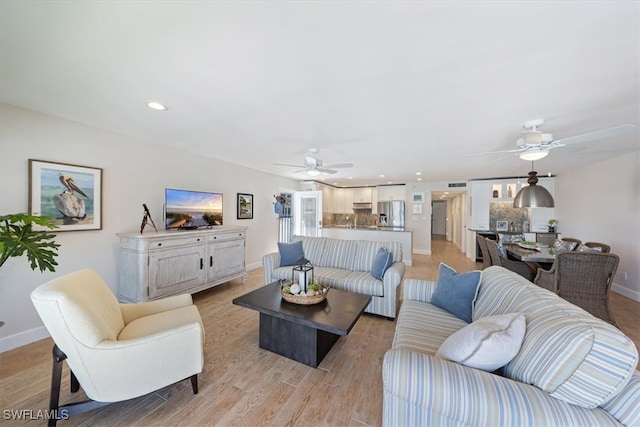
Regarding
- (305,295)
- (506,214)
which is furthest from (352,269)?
(506,214)

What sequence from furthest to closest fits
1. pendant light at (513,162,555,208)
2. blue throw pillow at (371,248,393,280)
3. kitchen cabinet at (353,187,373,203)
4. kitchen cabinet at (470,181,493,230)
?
kitchen cabinet at (353,187,373,203)
kitchen cabinet at (470,181,493,230)
pendant light at (513,162,555,208)
blue throw pillow at (371,248,393,280)

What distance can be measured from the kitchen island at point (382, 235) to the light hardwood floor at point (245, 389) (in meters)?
3.59

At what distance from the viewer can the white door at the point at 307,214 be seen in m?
6.32

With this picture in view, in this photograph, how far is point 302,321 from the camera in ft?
6.43

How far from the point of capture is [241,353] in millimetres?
2279

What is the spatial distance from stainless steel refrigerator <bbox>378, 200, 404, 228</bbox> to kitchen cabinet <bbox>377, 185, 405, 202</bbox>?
18 centimetres

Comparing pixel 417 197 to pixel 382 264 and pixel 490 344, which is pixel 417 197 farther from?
pixel 490 344

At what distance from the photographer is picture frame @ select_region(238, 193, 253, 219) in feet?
16.7

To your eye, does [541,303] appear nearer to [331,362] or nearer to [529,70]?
[529,70]

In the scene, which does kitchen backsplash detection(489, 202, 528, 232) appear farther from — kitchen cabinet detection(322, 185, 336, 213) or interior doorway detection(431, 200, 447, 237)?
interior doorway detection(431, 200, 447, 237)

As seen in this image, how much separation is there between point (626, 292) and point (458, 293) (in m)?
4.22

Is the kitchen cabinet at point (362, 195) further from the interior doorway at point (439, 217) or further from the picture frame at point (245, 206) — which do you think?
the interior doorway at point (439, 217)

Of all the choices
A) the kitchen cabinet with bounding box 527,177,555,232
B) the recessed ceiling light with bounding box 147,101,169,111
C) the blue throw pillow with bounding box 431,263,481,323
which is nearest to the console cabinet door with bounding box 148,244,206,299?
the recessed ceiling light with bounding box 147,101,169,111

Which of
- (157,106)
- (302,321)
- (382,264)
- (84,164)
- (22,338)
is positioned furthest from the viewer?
(382,264)
